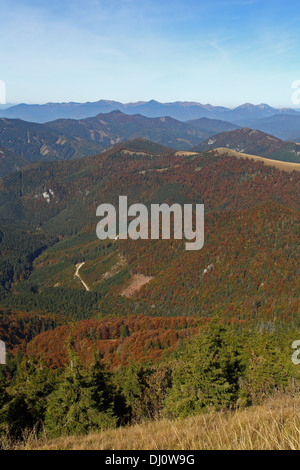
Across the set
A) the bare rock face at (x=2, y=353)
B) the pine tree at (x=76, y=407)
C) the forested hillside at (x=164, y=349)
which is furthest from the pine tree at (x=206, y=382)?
the bare rock face at (x=2, y=353)

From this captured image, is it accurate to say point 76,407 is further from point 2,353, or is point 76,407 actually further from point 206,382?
point 2,353

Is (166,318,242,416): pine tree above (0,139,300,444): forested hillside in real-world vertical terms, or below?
above

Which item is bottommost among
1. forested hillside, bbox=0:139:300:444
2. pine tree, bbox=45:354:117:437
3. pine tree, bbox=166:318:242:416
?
forested hillside, bbox=0:139:300:444

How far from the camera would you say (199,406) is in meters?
25.9

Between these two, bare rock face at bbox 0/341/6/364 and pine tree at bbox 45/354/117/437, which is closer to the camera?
pine tree at bbox 45/354/117/437

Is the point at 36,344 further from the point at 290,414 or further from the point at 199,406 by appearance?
the point at 290,414

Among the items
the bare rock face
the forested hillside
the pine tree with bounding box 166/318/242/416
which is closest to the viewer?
the pine tree with bounding box 166/318/242/416

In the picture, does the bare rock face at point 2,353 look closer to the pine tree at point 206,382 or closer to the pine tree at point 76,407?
the pine tree at point 76,407

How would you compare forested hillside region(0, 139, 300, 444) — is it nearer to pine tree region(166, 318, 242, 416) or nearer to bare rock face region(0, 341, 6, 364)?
pine tree region(166, 318, 242, 416)

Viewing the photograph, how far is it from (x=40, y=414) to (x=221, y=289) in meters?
164

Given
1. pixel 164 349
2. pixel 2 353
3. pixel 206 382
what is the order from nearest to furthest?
pixel 206 382 → pixel 164 349 → pixel 2 353

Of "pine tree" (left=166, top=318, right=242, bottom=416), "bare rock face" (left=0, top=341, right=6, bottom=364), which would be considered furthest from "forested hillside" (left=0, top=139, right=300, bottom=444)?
"bare rock face" (left=0, top=341, right=6, bottom=364)

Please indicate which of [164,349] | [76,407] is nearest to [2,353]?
[164,349]
